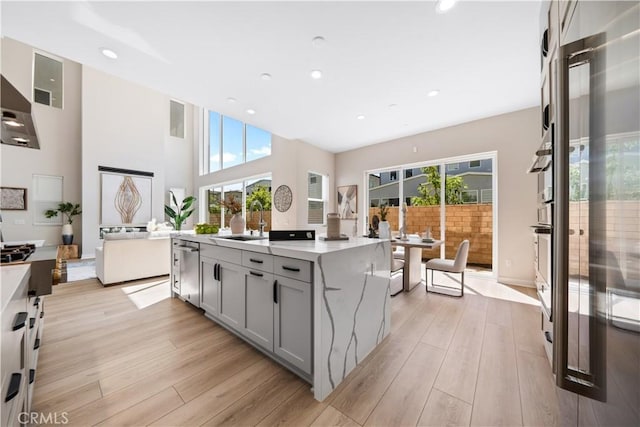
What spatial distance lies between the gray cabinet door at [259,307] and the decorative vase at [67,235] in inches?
288

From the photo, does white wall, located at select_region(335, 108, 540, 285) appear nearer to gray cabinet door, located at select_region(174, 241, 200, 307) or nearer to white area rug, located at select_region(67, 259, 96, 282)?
gray cabinet door, located at select_region(174, 241, 200, 307)

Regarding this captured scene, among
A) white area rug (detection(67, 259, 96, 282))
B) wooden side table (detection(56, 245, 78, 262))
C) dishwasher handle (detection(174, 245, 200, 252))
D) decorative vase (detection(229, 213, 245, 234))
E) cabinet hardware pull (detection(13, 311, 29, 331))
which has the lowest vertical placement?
white area rug (detection(67, 259, 96, 282))

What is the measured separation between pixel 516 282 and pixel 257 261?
4.31m

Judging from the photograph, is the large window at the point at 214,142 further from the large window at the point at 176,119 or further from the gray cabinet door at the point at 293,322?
the gray cabinet door at the point at 293,322

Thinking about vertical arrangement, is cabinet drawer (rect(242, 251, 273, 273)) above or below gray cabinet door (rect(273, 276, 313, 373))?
above

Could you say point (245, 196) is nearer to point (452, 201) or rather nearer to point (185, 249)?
point (185, 249)

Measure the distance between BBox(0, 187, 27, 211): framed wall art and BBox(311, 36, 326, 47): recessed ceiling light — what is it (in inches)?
329

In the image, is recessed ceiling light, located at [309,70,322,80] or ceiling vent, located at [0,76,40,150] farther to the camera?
recessed ceiling light, located at [309,70,322,80]

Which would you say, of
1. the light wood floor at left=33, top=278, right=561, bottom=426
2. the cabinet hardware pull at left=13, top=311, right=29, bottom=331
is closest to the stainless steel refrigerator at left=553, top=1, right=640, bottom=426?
the light wood floor at left=33, top=278, right=561, bottom=426

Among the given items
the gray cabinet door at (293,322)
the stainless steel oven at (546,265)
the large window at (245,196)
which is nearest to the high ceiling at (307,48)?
the stainless steel oven at (546,265)

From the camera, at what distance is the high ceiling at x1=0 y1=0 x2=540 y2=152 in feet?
6.40

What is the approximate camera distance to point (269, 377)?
1605 millimetres

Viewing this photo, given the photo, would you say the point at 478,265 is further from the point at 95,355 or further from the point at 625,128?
the point at 95,355

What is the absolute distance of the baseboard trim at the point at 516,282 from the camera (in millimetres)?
3710
